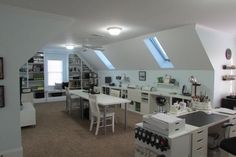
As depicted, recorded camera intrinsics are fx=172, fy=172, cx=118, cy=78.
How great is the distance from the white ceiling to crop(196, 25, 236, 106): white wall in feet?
0.75

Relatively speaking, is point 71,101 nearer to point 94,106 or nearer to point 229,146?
point 94,106

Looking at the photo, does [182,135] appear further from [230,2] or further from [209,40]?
[209,40]

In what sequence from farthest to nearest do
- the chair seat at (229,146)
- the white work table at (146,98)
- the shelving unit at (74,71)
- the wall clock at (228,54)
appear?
the shelving unit at (74,71), the white work table at (146,98), the wall clock at (228,54), the chair seat at (229,146)

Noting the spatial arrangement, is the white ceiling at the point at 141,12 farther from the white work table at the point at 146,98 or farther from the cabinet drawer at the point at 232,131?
the white work table at the point at 146,98

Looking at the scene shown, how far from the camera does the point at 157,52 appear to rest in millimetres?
5375

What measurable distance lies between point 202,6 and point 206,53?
1536mm

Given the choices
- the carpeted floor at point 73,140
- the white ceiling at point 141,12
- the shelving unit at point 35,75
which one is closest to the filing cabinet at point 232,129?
the carpeted floor at point 73,140

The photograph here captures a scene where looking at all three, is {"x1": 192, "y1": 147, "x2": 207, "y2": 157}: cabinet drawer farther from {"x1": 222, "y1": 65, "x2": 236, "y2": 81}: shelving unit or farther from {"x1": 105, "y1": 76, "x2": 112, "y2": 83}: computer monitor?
{"x1": 105, "y1": 76, "x2": 112, "y2": 83}: computer monitor

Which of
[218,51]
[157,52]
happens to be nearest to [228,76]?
[218,51]

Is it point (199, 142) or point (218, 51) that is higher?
point (218, 51)

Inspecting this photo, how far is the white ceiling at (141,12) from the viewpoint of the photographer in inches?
94.8

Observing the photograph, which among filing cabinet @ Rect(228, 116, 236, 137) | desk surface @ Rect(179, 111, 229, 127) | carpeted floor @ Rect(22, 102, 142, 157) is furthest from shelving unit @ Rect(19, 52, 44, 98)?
filing cabinet @ Rect(228, 116, 236, 137)

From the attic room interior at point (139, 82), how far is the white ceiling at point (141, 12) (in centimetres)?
2

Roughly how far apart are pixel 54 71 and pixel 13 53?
17.4ft
